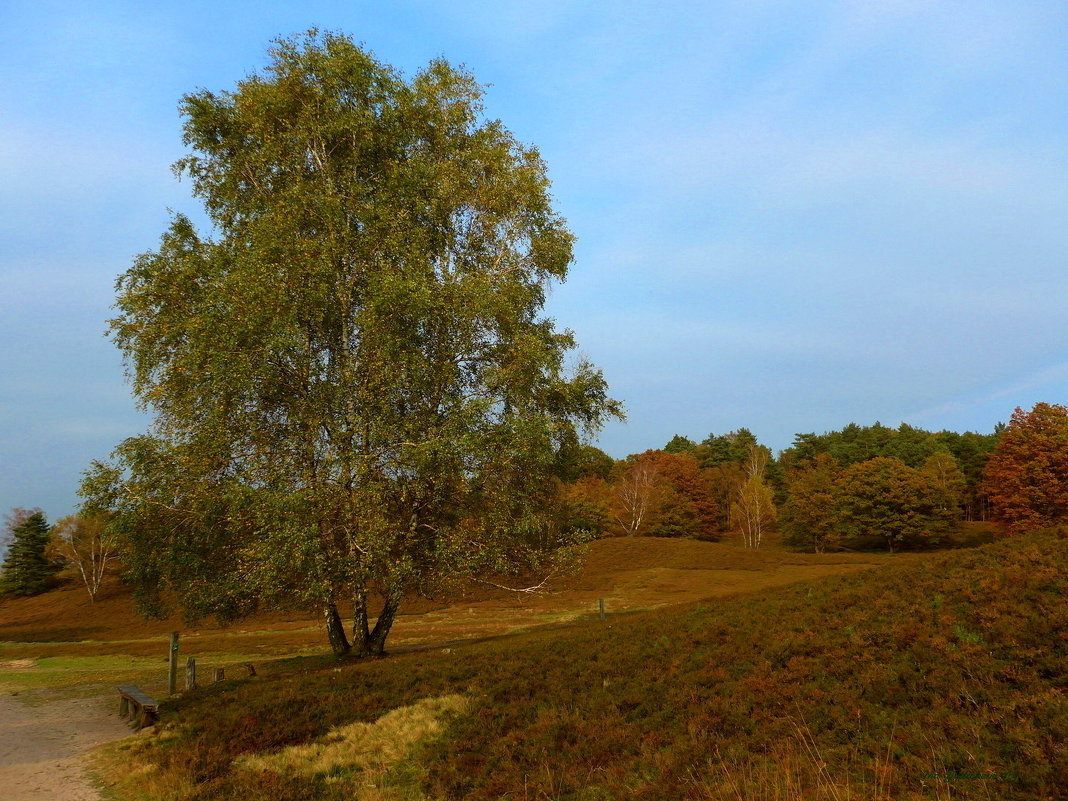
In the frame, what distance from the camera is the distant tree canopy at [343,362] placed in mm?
20062

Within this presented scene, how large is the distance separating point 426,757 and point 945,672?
33.6 ft

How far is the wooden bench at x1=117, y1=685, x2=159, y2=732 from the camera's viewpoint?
16.2 m

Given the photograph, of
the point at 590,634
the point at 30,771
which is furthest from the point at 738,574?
the point at 30,771

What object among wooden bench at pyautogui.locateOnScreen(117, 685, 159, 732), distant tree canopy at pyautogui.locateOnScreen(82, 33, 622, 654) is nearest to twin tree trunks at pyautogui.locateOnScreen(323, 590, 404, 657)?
distant tree canopy at pyautogui.locateOnScreen(82, 33, 622, 654)

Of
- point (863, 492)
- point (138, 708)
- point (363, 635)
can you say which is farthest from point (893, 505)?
point (138, 708)

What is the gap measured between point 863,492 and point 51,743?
331 feet

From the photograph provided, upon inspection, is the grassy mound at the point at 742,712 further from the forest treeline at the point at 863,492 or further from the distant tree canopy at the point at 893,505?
the distant tree canopy at the point at 893,505

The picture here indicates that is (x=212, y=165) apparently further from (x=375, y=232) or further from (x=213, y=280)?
(x=375, y=232)

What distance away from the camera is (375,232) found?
23.2 metres

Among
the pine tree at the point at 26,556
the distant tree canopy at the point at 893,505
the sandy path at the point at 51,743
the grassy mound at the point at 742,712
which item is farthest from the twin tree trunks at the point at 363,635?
the distant tree canopy at the point at 893,505

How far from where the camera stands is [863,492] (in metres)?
93.1

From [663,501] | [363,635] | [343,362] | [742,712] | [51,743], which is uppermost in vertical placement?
[343,362]

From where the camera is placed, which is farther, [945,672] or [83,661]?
[83,661]

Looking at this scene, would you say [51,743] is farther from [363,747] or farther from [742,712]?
[742,712]
